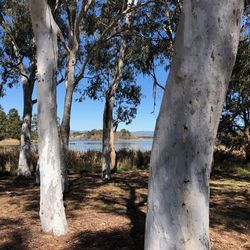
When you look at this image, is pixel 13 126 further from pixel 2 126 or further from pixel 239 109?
pixel 239 109

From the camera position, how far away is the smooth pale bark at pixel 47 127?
4266 mm

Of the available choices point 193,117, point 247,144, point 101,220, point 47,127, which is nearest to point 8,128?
point 247,144

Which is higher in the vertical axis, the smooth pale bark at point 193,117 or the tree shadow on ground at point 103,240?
the smooth pale bark at point 193,117

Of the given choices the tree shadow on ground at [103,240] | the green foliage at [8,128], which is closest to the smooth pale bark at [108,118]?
the tree shadow on ground at [103,240]

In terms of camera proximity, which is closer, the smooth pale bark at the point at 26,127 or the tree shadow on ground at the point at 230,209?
the tree shadow on ground at the point at 230,209

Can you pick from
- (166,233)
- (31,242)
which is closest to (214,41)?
(166,233)

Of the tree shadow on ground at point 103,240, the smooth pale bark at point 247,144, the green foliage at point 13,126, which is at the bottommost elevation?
the tree shadow on ground at point 103,240

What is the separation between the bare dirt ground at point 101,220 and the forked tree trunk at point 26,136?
3087 millimetres

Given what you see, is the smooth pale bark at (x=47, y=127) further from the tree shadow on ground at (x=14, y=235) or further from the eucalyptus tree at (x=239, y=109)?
the eucalyptus tree at (x=239, y=109)

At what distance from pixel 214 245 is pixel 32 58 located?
383 inches

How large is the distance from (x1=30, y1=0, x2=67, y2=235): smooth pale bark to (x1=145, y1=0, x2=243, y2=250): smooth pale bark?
2319mm

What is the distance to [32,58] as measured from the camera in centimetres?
1220

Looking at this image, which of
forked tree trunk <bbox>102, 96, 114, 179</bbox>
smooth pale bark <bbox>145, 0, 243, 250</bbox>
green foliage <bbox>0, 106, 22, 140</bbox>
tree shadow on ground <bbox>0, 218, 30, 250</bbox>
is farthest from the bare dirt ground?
green foliage <bbox>0, 106, 22, 140</bbox>

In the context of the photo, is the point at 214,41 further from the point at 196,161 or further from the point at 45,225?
the point at 45,225
